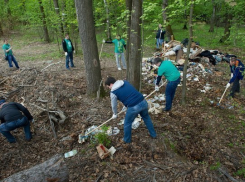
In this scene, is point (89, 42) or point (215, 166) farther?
point (89, 42)

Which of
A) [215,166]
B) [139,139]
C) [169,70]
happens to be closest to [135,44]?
[169,70]

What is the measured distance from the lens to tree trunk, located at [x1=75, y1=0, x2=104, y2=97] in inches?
205

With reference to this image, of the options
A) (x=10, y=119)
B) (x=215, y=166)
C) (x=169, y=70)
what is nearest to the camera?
(x=215, y=166)

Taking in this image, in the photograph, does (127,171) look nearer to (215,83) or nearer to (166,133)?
(166,133)

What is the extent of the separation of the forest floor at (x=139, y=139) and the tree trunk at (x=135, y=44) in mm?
1001

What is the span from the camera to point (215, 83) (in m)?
7.67

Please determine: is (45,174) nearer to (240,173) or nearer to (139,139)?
(139,139)

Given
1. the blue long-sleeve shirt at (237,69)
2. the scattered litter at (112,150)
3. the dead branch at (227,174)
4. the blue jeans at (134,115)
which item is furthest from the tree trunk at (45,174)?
the blue long-sleeve shirt at (237,69)

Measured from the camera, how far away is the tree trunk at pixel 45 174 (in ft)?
8.98

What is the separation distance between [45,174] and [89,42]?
4.07 m

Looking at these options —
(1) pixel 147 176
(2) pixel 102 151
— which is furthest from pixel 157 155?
(2) pixel 102 151

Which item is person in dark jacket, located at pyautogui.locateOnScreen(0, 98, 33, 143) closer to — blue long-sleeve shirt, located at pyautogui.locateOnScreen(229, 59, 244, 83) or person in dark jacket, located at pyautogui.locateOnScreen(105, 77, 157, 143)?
person in dark jacket, located at pyautogui.locateOnScreen(105, 77, 157, 143)

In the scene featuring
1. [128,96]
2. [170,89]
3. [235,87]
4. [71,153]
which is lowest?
[71,153]

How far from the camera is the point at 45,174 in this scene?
2.80m
